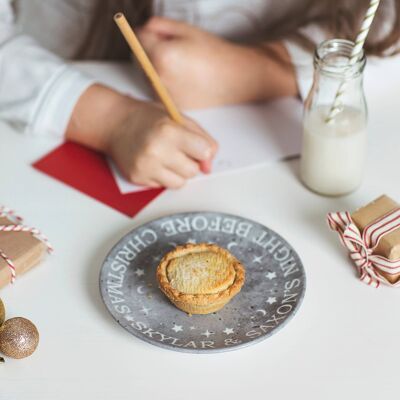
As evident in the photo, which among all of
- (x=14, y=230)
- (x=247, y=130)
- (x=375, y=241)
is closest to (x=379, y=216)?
(x=375, y=241)

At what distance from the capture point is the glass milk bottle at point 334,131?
798 millimetres

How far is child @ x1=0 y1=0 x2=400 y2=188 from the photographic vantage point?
87 centimetres

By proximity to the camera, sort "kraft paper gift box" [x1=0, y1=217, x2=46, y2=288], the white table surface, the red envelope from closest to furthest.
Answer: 1. the white table surface
2. "kraft paper gift box" [x1=0, y1=217, x2=46, y2=288]
3. the red envelope

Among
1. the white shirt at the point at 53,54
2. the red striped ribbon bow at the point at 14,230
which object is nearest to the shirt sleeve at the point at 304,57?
the white shirt at the point at 53,54

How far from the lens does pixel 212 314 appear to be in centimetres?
69

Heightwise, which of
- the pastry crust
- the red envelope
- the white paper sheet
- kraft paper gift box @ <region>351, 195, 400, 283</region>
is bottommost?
the red envelope

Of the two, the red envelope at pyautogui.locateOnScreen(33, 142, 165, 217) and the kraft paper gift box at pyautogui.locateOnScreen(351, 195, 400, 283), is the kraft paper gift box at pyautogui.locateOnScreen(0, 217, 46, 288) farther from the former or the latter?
the kraft paper gift box at pyautogui.locateOnScreen(351, 195, 400, 283)

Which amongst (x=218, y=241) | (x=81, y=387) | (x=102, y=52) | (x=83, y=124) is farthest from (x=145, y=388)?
(x=102, y=52)

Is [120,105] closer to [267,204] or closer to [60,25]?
[267,204]

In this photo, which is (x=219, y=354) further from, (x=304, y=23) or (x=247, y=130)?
(x=304, y=23)

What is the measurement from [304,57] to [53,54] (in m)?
0.39

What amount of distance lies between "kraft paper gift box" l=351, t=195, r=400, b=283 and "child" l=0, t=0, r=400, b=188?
0.72ft

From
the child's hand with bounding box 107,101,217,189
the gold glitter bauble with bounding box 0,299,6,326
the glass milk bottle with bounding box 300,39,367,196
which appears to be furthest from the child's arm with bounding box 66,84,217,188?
the gold glitter bauble with bounding box 0,299,6,326

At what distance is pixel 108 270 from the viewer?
73 cm
